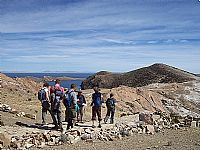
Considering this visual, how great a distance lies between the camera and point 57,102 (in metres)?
18.0

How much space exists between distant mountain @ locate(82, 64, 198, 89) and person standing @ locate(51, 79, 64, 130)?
7096 centimetres

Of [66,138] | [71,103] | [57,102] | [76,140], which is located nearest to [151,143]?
[76,140]

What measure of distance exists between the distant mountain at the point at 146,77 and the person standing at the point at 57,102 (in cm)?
7096

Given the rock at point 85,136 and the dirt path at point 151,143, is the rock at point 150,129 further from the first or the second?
the rock at point 85,136

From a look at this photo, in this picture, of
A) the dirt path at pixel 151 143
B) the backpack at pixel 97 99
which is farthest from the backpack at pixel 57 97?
the backpack at pixel 97 99

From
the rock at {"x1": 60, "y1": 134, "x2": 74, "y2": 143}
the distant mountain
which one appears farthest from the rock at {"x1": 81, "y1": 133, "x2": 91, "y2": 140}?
the distant mountain

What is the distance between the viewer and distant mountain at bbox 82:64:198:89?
91750 mm

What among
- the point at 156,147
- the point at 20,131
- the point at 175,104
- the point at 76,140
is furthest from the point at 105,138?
the point at 175,104

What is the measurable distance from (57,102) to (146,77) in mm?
82181

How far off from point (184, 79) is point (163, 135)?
69198mm

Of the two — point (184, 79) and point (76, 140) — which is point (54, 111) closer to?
point (76, 140)

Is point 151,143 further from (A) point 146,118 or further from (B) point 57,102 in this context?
(A) point 146,118

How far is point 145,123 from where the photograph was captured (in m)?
21.5

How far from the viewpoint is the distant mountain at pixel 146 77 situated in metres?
91.8
